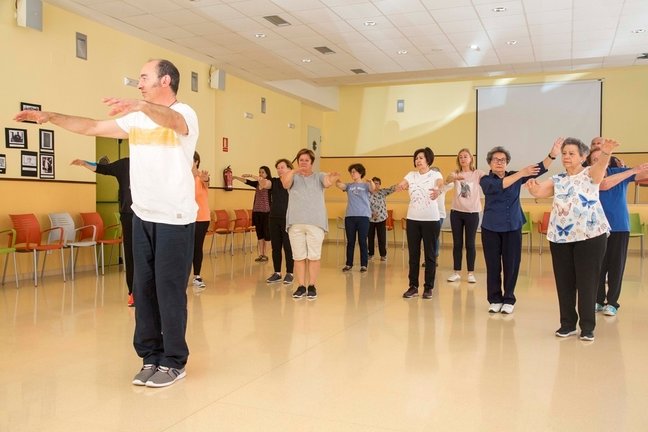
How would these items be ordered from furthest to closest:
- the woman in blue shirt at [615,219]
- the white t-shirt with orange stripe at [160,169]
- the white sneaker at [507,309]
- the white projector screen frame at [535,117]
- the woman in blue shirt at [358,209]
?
1. the white projector screen frame at [535,117]
2. the woman in blue shirt at [358,209]
3. the white sneaker at [507,309]
4. the woman in blue shirt at [615,219]
5. the white t-shirt with orange stripe at [160,169]

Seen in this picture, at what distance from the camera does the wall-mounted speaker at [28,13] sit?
23.3 feet

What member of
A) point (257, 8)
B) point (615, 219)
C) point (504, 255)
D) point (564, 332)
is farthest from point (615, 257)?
point (257, 8)

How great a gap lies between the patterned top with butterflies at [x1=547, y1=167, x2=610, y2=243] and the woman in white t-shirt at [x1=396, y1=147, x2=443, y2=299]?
5.39 feet

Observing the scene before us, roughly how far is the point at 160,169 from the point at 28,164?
524 centimetres

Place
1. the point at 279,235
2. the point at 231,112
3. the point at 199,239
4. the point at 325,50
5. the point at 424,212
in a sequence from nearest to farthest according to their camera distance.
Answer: the point at 424,212, the point at 199,239, the point at 279,235, the point at 325,50, the point at 231,112

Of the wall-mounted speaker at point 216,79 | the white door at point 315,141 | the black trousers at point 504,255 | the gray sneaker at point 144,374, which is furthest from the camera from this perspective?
the white door at point 315,141

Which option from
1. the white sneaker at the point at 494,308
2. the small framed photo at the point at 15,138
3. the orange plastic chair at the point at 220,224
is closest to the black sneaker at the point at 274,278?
the white sneaker at the point at 494,308

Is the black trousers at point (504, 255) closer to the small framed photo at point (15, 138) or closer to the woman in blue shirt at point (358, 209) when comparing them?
the woman in blue shirt at point (358, 209)

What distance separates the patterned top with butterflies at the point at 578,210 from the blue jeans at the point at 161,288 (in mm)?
2624

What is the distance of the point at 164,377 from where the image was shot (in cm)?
319

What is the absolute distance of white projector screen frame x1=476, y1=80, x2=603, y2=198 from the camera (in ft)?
42.4

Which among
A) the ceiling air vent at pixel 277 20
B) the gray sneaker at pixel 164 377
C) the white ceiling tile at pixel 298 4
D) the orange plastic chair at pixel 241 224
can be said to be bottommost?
the gray sneaker at pixel 164 377

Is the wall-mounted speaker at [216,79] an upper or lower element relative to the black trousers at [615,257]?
upper

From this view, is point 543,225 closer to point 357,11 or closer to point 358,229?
point 358,229
